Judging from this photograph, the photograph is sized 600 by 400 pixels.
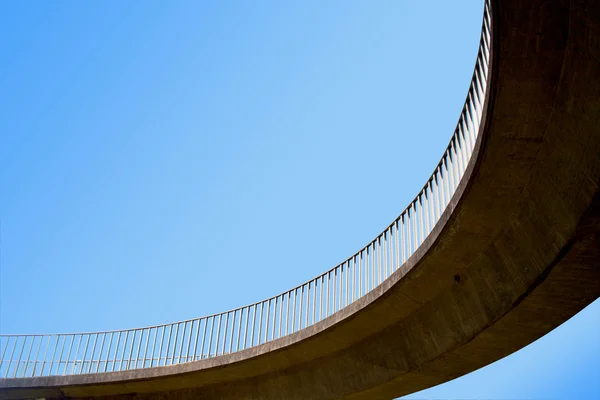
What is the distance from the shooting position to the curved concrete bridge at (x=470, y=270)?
8930mm

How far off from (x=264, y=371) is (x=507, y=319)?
713cm

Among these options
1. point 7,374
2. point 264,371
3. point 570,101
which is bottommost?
point 570,101

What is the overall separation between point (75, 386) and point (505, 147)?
13.6 m

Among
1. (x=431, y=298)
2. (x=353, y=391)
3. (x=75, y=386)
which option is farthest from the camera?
(x=75, y=386)

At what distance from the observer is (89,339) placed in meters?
20.3

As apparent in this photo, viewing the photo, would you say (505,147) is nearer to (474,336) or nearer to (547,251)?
(547,251)

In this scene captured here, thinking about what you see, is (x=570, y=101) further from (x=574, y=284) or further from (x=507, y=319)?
(x=507, y=319)

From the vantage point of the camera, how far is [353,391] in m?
15.2

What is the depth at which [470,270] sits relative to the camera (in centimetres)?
1254

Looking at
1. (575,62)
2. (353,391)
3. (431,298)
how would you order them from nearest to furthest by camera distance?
(575,62) → (431,298) → (353,391)

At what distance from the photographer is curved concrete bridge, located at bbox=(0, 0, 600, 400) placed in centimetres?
893

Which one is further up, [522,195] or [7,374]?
[7,374]

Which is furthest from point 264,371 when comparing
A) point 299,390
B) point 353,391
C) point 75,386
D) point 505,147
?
point 505,147

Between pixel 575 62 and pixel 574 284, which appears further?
pixel 574 284
